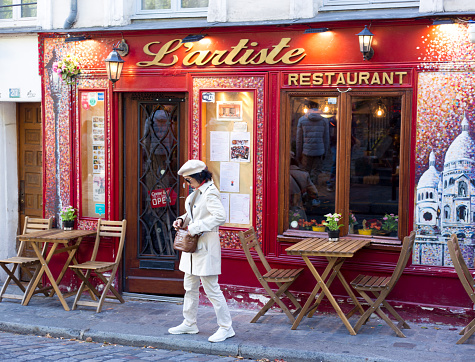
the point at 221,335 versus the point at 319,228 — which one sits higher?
the point at 319,228

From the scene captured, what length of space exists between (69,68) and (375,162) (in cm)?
435

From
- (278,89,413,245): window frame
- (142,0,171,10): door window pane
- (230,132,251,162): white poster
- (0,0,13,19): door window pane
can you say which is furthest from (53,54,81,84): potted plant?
(278,89,413,245): window frame

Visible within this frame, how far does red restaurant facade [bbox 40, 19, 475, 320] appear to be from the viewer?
309 inches

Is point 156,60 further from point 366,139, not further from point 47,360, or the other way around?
point 47,360

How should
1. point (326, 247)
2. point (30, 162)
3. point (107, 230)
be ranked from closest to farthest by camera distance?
point (326, 247) → point (107, 230) → point (30, 162)

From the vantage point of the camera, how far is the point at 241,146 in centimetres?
871

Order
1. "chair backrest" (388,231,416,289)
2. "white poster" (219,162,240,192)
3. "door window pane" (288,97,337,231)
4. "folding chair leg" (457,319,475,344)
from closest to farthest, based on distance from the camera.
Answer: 1. "folding chair leg" (457,319,475,344)
2. "chair backrest" (388,231,416,289)
3. "door window pane" (288,97,337,231)
4. "white poster" (219,162,240,192)

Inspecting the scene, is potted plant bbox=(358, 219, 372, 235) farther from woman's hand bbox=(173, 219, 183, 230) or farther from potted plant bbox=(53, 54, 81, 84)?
potted plant bbox=(53, 54, 81, 84)

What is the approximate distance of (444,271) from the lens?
7781mm

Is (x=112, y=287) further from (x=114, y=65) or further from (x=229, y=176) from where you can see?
(x=114, y=65)

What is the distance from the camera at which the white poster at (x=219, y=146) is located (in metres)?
8.80

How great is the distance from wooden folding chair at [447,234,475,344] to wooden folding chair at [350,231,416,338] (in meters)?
0.48

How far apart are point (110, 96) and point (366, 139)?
138 inches

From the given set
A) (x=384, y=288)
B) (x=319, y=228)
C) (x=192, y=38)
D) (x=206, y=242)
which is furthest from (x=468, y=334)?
(x=192, y=38)
